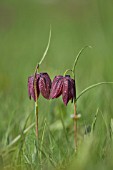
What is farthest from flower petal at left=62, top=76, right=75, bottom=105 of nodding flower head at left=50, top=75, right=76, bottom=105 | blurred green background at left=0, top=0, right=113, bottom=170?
blurred green background at left=0, top=0, right=113, bottom=170

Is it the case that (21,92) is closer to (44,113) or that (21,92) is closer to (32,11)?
(44,113)

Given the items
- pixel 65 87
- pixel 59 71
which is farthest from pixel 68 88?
pixel 59 71

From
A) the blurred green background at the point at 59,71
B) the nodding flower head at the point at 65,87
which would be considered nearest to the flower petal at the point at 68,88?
the nodding flower head at the point at 65,87

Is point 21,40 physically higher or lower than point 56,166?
higher

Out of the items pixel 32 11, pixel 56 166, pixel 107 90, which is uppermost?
pixel 32 11

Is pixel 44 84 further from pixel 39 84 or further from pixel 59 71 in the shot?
pixel 59 71

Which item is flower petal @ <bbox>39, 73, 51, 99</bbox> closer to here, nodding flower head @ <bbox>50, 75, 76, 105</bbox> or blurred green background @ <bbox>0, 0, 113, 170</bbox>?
nodding flower head @ <bbox>50, 75, 76, 105</bbox>

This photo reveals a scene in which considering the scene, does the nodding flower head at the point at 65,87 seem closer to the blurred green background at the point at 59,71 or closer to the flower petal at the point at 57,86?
the flower petal at the point at 57,86

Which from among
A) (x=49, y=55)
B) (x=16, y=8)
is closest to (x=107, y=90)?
(x=49, y=55)

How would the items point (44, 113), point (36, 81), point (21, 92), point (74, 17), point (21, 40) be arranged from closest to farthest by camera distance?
1. point (36, 81)
2. point (44, 113)
3. point (21, 92)
4. point (21, 40)
5. point (74, 17)
